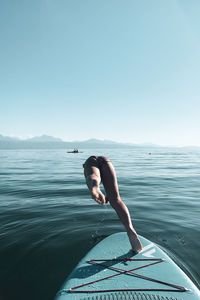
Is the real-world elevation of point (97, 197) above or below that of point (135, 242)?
above

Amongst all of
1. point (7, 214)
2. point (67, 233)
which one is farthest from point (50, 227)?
point (7, 214)

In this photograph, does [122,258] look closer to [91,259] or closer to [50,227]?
[91,259]

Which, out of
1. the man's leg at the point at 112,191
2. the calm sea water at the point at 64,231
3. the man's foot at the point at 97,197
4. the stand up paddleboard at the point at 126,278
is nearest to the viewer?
the man's foot at the point at 97,197

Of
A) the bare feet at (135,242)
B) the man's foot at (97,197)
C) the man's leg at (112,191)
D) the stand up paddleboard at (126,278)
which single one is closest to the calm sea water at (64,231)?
the stand up paddleboard at (126,278)

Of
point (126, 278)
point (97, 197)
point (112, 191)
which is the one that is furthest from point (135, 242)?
point (97, 197)

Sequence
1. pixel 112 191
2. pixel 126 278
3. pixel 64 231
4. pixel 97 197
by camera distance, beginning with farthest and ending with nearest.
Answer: pixel 64 231 < pixel 112 191 < pixel 126 278 < pixel 97 197

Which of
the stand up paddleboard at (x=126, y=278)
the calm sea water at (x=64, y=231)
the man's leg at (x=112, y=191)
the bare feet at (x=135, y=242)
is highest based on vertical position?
the man's leg at (x=112, y=191)

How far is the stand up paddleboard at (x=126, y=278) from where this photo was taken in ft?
8.04

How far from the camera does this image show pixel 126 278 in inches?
111

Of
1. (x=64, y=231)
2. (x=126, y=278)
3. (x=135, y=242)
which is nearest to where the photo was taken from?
(x=126, y=278)

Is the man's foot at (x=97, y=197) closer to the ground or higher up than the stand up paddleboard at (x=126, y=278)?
higher up

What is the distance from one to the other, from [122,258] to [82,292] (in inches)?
39.7

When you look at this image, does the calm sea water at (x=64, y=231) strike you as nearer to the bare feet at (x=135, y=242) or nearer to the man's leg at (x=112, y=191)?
the bare feet at (x=135, y=242)

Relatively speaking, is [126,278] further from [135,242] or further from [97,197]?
[97,197]
